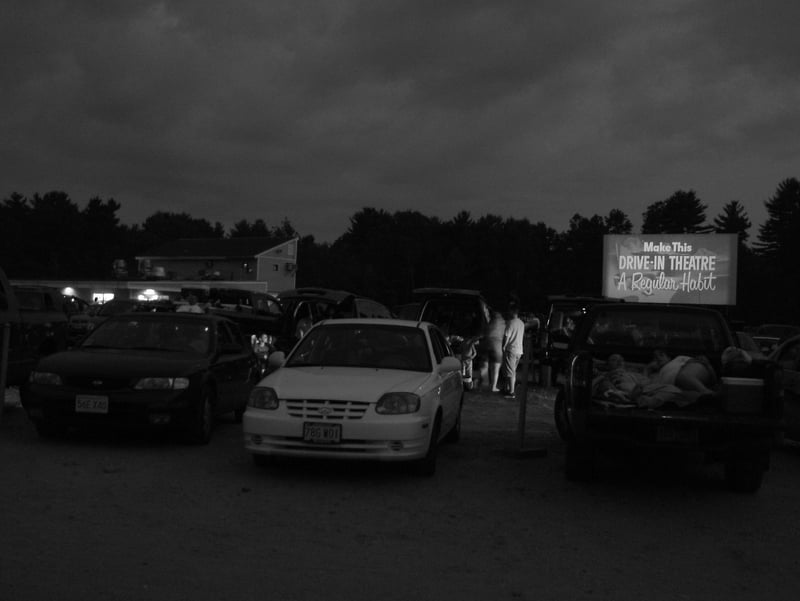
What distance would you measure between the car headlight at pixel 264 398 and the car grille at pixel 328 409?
208mm

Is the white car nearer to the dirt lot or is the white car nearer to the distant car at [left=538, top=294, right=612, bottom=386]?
the dirt lot

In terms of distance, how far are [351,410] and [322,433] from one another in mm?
322

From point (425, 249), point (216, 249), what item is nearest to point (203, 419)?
point (216, 249)

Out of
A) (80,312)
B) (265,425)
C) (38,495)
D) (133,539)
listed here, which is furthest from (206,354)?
(80,312)

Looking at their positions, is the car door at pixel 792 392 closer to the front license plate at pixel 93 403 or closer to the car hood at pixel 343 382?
the car hood at pixel 343 382

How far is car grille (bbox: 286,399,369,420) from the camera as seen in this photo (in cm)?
810

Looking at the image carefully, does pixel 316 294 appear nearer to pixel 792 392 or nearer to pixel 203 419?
pixel 203 419

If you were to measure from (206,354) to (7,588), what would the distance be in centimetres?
591

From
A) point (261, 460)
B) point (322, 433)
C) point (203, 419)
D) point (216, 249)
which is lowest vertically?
point (261, 460)

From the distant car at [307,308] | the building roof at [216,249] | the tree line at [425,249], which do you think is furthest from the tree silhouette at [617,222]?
the distant car at [307,308]

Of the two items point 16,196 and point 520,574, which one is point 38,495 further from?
point 16,196

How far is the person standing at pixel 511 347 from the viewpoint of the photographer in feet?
55.9

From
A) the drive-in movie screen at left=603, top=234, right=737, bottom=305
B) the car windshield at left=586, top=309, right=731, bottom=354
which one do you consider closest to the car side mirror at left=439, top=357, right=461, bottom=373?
the car windshield at left=586, top=309, right=731, bottom=354

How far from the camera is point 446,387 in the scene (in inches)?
381
